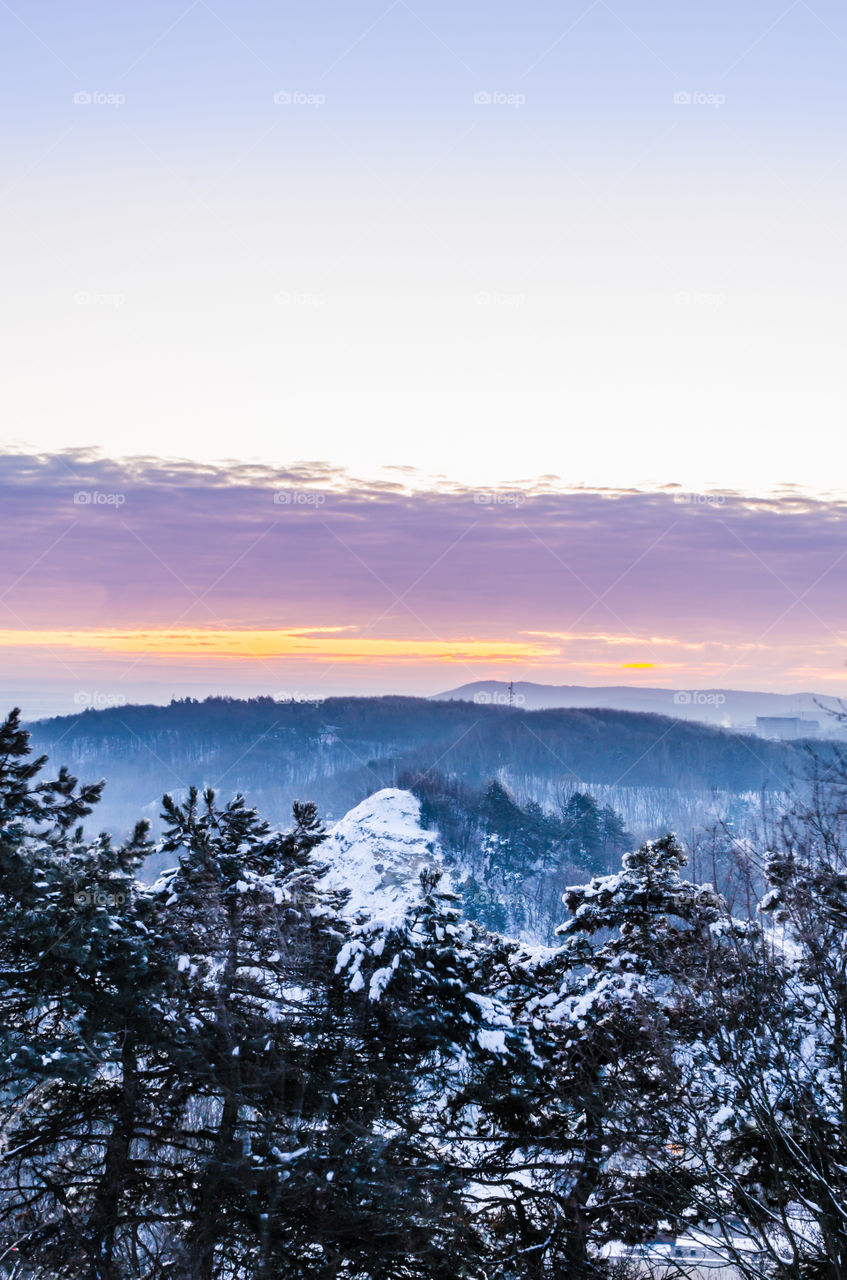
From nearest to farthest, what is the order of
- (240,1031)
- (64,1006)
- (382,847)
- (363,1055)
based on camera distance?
(64,1006) → (240,1031) → (363,1055) → (382,847)

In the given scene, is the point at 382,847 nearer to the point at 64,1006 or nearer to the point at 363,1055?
the point at 363,1055

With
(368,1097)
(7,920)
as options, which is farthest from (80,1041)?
(368,1097)

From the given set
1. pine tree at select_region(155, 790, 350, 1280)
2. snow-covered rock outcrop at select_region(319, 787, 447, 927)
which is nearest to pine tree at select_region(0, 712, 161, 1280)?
pine tree at select_region(155, 790, 350, 1280)

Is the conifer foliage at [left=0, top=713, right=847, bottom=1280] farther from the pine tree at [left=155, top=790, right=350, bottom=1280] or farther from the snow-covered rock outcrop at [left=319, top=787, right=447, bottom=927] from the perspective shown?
the snow-covered rock outcrop at [left=319, top=787, right=447, bottom=927]

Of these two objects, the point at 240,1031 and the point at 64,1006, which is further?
the point at 240,1031

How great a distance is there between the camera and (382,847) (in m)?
112

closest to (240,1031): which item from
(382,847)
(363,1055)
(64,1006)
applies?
(363,1055)

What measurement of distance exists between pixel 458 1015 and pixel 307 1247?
3737 millimetres

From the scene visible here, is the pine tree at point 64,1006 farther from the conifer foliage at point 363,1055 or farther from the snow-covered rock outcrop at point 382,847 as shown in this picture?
the snow-covered rock outcrop at point 382,847

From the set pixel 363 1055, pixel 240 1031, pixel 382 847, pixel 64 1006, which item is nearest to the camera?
pixel 64 1006

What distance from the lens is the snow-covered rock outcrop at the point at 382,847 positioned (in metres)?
102

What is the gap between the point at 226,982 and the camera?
14.3 meters

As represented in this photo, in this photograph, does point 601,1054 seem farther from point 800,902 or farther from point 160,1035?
point 160,1035

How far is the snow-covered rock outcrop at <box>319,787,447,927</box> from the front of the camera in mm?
102250
